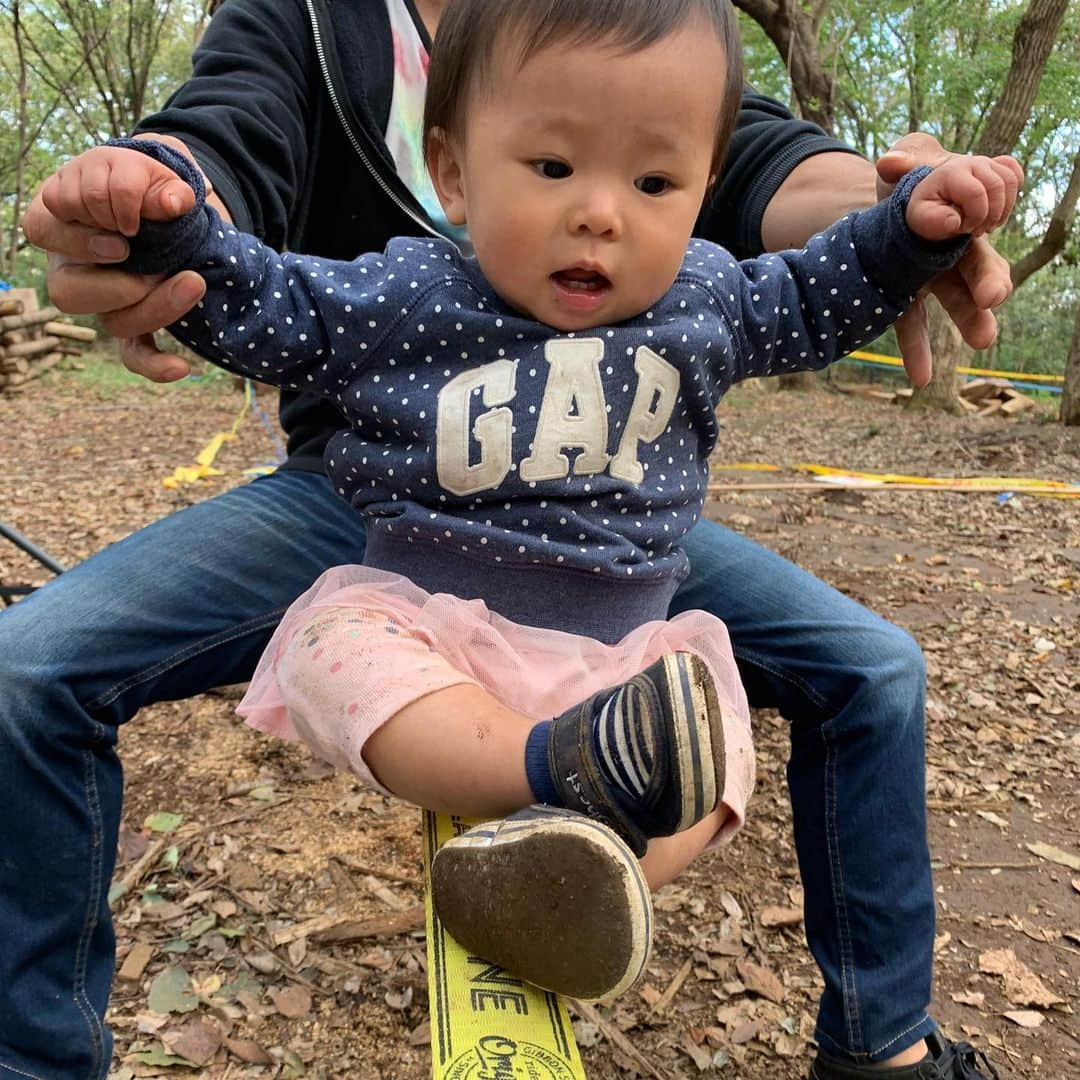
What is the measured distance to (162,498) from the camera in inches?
223

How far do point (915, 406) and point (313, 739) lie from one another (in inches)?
412

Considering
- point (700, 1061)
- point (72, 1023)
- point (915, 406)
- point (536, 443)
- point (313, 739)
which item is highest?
point (536, 443)

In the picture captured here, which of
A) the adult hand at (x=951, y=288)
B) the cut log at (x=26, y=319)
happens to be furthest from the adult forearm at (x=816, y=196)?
the cut log at (x=26, y=319)

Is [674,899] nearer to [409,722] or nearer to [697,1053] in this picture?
[697,1053]

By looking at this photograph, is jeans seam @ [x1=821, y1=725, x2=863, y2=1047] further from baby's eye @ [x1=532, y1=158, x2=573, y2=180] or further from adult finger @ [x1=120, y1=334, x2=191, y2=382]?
adult finger @ [x1=120, y1=334, x2=191, y2=382]

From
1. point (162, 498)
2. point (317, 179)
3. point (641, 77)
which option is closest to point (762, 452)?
point (162, 498)

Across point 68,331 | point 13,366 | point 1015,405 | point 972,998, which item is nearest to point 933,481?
point 972,998

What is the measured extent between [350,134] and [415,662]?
114 centimetres

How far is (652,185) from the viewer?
55.5 inches

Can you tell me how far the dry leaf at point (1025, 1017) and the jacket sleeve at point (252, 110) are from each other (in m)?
2.10

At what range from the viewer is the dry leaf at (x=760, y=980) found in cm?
208

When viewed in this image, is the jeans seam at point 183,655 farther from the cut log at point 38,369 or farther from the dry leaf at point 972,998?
the cut log at point 38,369

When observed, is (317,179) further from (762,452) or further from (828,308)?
(762,452)

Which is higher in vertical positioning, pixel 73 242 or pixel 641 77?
pixel 641 77
